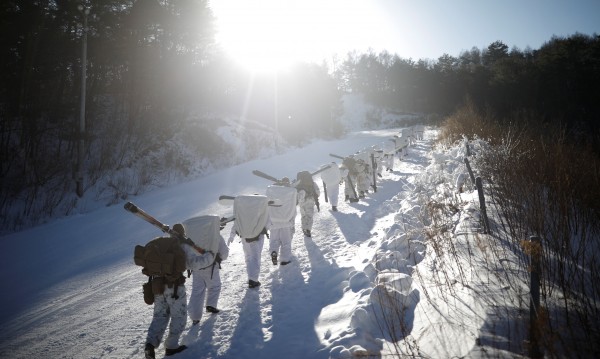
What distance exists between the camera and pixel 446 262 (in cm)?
421

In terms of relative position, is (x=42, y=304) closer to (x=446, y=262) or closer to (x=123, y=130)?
(x=446, y=262)

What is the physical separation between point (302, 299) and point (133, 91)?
20795 millimetres

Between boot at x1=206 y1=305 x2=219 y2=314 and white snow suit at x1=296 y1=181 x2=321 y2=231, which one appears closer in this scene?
boot at x1=206 y1=305 x2=219 y2=314

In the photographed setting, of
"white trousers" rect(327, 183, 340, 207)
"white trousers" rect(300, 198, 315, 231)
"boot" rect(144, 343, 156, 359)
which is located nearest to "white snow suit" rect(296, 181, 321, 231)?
"white trousers" rect(300, 198, 315, 231)

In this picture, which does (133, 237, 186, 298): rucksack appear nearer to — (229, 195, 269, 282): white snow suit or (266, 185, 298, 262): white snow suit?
(229, 195, 269, 282): white snow suit

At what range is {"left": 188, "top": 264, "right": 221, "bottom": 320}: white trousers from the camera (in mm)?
4320

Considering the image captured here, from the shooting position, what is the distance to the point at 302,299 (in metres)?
4.73

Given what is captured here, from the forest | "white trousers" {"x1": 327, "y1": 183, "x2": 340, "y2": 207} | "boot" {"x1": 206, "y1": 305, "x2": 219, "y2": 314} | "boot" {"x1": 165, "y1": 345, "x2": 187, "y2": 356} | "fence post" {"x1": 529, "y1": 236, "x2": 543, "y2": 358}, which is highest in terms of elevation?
the forest

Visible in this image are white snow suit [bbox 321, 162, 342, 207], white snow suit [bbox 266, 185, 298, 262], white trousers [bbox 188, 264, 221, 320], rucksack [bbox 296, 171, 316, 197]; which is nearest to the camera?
white trousers [bbox 188, 264, 221, 320]

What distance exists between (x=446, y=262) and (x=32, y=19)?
70.6 ft

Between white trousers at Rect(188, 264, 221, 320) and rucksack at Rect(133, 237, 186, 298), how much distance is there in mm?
583

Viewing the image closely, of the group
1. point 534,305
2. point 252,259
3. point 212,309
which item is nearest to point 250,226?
point 252,259

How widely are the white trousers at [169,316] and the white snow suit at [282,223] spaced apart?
2.68 metres

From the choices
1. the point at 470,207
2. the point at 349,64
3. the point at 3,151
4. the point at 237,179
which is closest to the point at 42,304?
the point at 470,207
